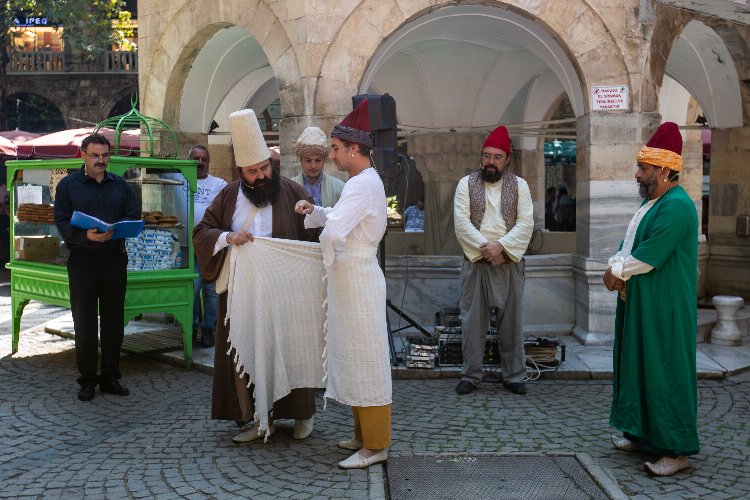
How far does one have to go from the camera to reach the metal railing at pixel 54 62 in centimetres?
2892

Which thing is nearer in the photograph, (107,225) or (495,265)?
(107,225)

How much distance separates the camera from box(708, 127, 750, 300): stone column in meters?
10.0

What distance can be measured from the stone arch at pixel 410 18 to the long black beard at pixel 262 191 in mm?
3114

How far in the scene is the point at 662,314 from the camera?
459 cm

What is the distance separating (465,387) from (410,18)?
3680 mm

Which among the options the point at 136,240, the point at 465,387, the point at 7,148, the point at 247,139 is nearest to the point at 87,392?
the point at 136,240

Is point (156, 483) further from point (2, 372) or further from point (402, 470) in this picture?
point (2, 372)

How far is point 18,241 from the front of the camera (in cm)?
804

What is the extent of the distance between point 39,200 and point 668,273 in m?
5.74

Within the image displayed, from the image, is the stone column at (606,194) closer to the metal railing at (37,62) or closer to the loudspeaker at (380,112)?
the loudspeaker at (380,112)

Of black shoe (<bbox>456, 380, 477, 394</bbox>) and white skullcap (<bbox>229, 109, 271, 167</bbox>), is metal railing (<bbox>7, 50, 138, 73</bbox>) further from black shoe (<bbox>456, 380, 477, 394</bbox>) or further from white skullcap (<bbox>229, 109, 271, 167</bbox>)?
white skullcap (<bbox>229, 109, 271, 167</bbox>)

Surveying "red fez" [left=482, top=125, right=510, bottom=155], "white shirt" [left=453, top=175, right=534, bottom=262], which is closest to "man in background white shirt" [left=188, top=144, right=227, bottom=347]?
"white shirt" [left=453, top=175, right=534, bottom=262]

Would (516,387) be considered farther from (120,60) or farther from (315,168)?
(120,60)

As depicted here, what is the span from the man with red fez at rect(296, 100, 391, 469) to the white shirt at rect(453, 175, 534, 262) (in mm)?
1931
